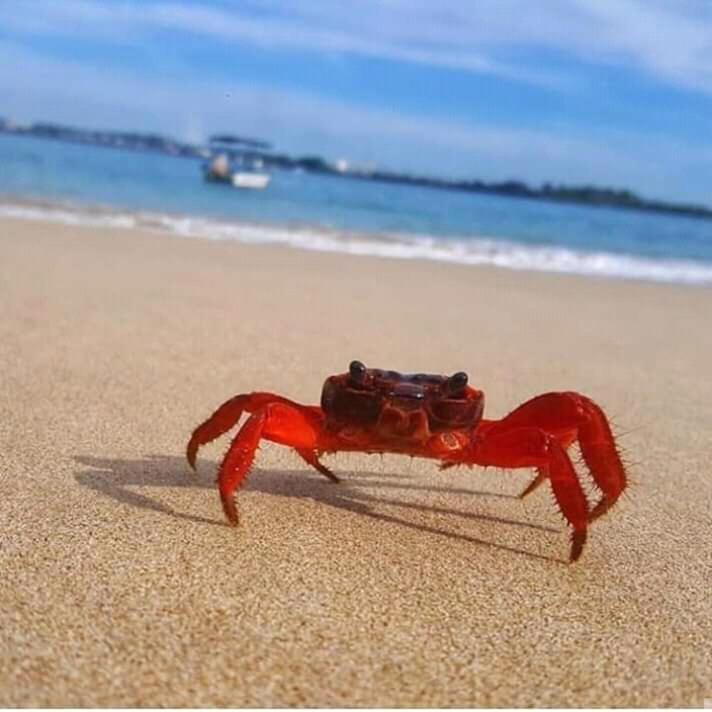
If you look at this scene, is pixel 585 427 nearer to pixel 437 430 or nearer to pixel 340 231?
pixel 437 430

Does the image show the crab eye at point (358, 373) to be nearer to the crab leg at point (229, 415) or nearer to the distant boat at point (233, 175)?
the crab leg at point (229, 415)

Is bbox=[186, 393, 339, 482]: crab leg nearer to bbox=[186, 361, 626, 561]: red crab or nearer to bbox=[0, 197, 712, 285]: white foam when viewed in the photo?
bbox=[186, 361, 626, 561]: red crab

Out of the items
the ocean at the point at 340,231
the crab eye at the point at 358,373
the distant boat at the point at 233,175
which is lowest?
the distant boat at the point at 233,175

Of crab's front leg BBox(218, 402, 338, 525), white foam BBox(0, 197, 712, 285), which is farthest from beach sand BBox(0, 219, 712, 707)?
white foam BBox(0, 197, 712, 285)

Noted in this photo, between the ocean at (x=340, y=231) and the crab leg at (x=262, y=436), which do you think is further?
the ocean at (x=340, y=231)

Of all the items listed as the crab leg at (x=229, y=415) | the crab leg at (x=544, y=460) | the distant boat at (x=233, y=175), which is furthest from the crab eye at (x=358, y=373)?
the distant boat at (x=233, y=175)

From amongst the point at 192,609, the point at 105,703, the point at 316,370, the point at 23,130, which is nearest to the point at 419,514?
the point at 192,609
